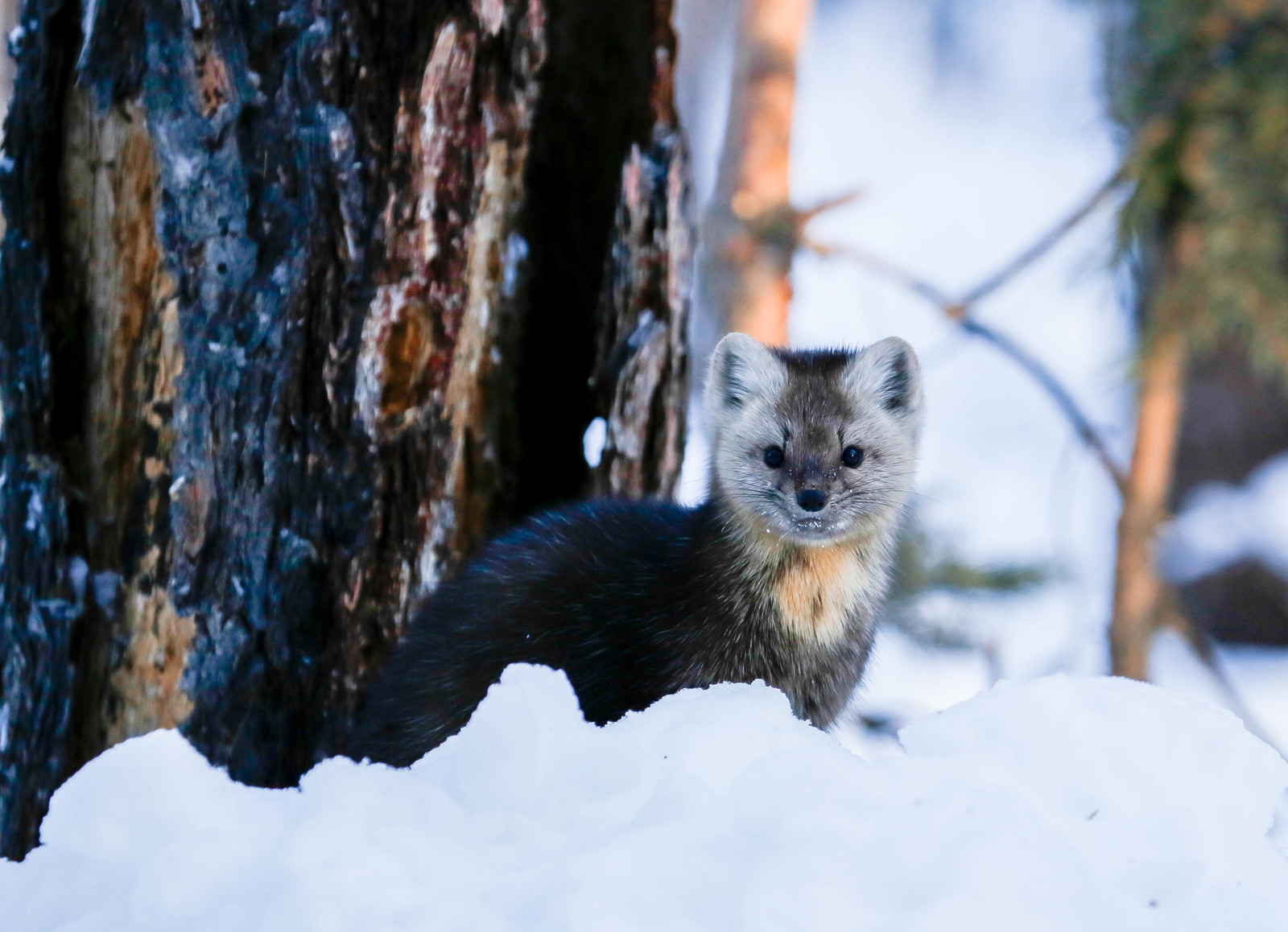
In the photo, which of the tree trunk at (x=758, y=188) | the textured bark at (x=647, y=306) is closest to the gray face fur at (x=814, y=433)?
the textured bark at (x=647, y=306)

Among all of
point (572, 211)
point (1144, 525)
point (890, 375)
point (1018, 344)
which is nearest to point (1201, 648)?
point (1144, 525)

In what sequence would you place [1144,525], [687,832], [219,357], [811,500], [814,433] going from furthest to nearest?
[1144,525] → [814,433] → [811,500] → [219,357] → [687,832]

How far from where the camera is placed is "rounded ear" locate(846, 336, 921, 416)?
328 centimetres

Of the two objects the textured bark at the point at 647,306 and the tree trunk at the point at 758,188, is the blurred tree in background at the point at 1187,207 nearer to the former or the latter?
the tree trunk at the point at 758,188

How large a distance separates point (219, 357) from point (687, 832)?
64.9 inches

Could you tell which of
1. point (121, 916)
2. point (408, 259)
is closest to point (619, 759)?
point (121, 916)

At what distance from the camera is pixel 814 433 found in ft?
10.4

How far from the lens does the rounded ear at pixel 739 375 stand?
3.29m

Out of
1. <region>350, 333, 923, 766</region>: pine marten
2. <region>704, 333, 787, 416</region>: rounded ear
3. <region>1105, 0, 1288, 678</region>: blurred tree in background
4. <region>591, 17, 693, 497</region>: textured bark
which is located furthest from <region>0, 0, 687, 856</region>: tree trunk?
<region>1105, 0, 1288, 678</region>: blurred tree in background

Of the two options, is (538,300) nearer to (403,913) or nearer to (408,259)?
(408,259)

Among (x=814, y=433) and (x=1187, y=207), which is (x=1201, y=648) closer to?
(x=1187, y=207)

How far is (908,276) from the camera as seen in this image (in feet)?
15.9

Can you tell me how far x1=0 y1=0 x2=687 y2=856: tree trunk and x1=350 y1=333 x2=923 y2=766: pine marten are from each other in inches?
9.0

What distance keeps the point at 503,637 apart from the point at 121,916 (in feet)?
4.35
